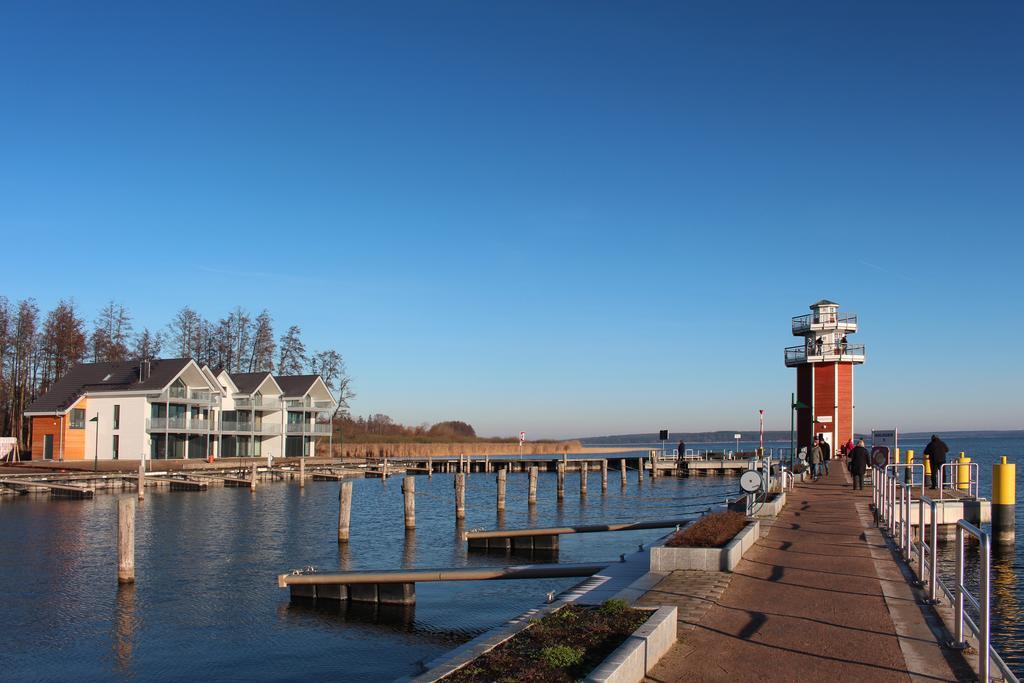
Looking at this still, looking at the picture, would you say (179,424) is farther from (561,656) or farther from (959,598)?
(959,598)

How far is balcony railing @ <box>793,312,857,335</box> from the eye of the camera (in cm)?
5256

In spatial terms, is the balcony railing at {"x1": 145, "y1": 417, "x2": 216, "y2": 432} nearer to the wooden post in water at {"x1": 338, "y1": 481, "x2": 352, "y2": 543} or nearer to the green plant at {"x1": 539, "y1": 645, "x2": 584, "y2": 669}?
the wooden post in water at {"x1": 338, "y1": 481, "x2": 352, "y2": 543}

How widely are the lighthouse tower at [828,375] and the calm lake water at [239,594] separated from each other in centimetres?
1582

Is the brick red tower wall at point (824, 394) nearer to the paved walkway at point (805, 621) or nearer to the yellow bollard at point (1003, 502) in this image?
the yellow bollard at point (1003, 502)

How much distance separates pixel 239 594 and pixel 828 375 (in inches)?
1590

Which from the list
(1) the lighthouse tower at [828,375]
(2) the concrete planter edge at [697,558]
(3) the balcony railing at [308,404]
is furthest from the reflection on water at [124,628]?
(3) the balcony railing at [308,404]

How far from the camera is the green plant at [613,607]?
32.9 ft

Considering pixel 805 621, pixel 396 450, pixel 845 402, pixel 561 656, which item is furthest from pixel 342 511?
pixel 396 450

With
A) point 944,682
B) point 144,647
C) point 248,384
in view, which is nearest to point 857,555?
point 944,682

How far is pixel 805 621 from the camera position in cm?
1008

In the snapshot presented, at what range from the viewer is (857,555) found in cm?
1489

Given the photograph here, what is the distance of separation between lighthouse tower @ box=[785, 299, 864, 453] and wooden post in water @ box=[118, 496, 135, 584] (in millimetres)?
39420

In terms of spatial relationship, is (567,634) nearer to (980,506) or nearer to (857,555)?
(857,555)

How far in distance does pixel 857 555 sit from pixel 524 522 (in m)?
23.3
